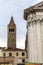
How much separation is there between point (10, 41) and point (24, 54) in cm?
3541

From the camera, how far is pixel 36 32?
160 ft

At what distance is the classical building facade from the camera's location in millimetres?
47781

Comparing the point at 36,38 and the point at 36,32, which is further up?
the point at 36,32

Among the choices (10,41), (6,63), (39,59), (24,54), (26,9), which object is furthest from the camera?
(10,41)

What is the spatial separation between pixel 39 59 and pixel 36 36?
4391 millimetres

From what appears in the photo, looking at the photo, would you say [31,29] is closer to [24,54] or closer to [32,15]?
[32,15]

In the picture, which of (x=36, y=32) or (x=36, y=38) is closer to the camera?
(x=36, y=38)

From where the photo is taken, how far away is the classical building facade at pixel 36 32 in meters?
47.8

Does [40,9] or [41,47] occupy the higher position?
[40,9]

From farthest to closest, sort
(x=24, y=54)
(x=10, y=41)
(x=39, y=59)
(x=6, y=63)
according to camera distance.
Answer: (x=10, y=41) < (x=24, y=54) < (x=6, y=63) < (x=39, y=59)

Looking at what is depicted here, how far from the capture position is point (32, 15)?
5028 centimetres

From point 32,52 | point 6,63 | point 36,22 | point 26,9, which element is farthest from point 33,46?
point 6,63

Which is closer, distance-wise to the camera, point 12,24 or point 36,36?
point 36,36

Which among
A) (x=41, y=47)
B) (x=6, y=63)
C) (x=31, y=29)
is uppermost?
(x=31, y=29)
